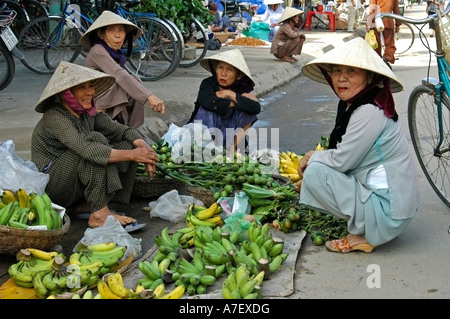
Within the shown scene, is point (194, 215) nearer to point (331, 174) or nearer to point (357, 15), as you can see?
point (331, 174)

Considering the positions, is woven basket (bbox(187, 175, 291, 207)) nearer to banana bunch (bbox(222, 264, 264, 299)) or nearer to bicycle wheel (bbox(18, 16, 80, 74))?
banana bunch (bbox(222, 264, 264, 299))

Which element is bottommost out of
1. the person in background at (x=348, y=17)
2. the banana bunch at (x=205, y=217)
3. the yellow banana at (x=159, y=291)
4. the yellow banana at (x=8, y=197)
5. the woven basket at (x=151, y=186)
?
the person in background at (x=348, y=17)

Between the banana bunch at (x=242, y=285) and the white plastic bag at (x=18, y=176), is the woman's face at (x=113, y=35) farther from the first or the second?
the banana bunch at (x=242, y=285)

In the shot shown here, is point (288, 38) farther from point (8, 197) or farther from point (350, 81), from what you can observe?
point (8, 197)

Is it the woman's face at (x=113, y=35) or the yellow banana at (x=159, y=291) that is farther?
the woman's face at (x=113, y=35)

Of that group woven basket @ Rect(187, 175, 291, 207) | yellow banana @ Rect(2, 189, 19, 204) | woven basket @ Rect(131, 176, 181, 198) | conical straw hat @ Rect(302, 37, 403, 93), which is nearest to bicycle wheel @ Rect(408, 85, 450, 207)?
conical straw hat @ Rect(302, 37, 403, 93)

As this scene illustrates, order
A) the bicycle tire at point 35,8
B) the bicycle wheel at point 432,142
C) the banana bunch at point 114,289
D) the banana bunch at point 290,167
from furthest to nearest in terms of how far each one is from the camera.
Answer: the bicycle tire at point 35,8 → the banana bunch at point 290,167 → the bicycle wheel at point 432,142 → the banana bunch at point 114,289

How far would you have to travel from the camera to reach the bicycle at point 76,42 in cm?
977

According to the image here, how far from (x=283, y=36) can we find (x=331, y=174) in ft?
30.6

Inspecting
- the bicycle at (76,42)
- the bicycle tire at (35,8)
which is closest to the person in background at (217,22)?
the bicycle tire at (35,8)

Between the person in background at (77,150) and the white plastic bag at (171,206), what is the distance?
0.31 metres

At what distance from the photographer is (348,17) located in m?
22.6

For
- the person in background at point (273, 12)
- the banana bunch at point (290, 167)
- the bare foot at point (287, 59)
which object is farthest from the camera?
the person in background at point (273, 12)

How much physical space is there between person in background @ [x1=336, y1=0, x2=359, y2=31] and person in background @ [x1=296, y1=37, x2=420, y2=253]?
18.8 meters
